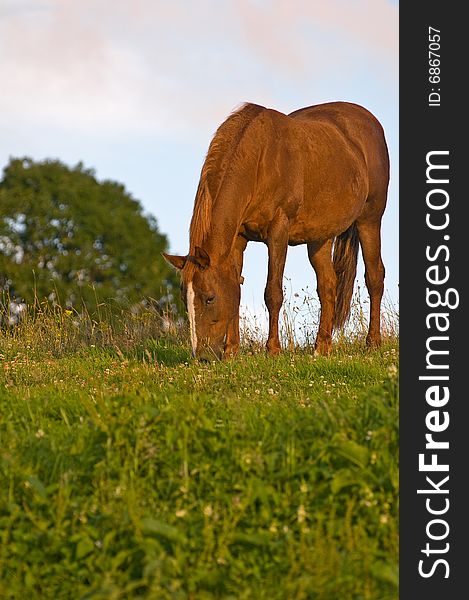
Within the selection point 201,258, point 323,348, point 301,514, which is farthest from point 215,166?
point 301,514

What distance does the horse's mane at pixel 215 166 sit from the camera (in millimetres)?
10891

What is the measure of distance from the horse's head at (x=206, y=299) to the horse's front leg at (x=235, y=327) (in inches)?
13.3

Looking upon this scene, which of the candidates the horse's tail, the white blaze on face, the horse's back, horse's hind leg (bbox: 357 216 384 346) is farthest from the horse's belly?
the white blaze on face

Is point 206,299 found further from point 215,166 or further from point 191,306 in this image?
point 215,166

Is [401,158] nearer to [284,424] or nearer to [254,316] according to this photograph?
[284,424]

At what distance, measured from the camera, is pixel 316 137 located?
12852 mm

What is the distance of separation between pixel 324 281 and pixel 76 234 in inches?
1127

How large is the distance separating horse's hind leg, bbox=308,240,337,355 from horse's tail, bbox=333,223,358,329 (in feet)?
0.88

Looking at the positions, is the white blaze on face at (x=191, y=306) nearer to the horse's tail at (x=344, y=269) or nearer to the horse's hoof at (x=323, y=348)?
the horse's hoof at (x=323, y=348)

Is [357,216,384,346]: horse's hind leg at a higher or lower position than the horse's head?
higher

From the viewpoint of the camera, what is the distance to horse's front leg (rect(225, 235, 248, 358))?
11.3 m

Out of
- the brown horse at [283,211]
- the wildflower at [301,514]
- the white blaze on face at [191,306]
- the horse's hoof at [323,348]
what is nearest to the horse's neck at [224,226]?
the brown horse at [283,211]

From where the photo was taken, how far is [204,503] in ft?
17.9

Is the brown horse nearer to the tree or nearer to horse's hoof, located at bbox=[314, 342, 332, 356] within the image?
horse's hoof, located at bbox=[314, 342, 332, 356]
